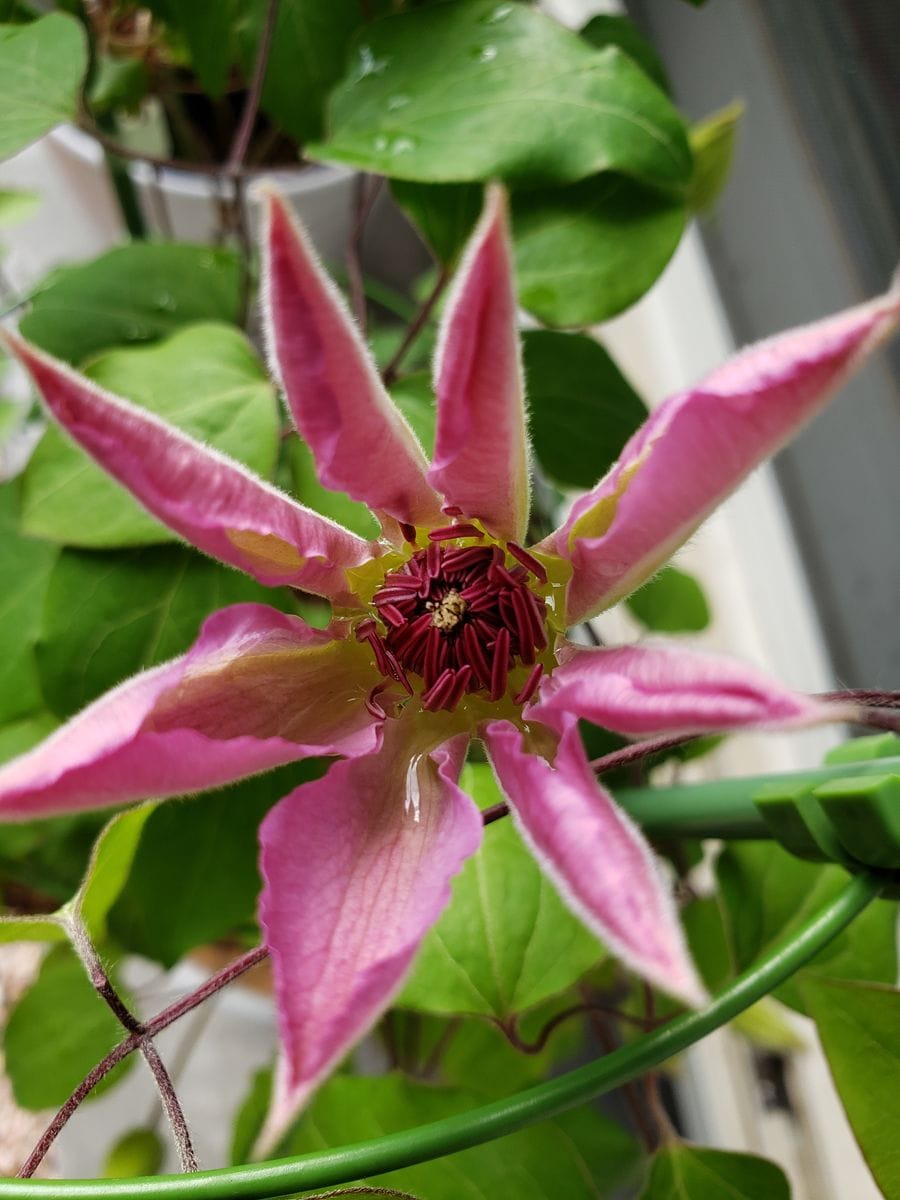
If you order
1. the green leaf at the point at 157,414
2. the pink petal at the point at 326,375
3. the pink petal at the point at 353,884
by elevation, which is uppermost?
the pink petal at the point at 326,375

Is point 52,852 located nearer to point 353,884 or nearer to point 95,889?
point 95,889

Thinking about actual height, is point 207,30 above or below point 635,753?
above

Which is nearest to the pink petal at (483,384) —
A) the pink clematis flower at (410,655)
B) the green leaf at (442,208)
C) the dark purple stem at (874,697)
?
the pink clematis flower at (410,655)

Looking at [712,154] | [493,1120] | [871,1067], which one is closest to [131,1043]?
[493,1120]

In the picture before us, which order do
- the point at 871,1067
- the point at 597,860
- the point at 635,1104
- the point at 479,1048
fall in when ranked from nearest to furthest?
the point at 597,860
the point at 871,1067
the point at 635,1104
the point at 479,1048

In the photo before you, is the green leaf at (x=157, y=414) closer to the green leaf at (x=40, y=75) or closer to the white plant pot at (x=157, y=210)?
the green leaf at (x=40, y=75)

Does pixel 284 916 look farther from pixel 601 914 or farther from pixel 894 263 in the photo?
pixel 894 263

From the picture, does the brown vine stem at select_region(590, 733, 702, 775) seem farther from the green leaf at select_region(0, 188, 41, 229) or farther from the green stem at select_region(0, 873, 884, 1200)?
the green leaf at select_region(0, 188, 41, 229)
